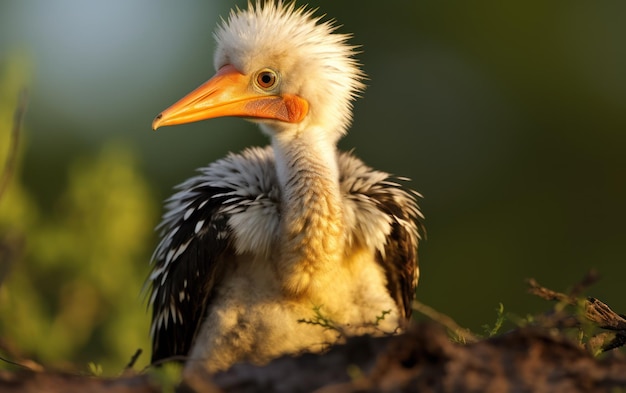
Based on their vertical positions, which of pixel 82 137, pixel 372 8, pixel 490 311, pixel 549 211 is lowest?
pixel 490 311

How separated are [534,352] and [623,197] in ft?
43.2

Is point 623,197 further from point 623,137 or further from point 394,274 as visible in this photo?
point 394,274

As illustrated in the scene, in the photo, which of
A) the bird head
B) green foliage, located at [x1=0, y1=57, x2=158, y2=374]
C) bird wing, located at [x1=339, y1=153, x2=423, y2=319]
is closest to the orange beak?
the bird head

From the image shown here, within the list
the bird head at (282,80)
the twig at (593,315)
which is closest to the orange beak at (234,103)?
the bird head at (282,80)

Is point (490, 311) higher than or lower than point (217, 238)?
lower

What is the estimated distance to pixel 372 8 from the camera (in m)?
15.1

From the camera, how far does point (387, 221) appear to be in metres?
4.04

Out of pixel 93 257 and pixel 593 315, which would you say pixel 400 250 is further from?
pixel 93 257

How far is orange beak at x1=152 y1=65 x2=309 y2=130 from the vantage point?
14.0 feet

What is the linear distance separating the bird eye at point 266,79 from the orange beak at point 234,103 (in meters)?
0.04

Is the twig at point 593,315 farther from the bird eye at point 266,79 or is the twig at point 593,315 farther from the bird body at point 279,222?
the bird eye at point 266,79

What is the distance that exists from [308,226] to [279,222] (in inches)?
5.5

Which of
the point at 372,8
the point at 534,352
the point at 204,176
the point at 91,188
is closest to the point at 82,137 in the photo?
the point at 372,8

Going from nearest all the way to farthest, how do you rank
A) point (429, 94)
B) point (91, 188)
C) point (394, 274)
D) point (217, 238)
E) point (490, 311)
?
1. point (217, 238)
2. point (394, 274)
3. point (91, 188)
4. point (490, 311)
5. point (429, 94)
